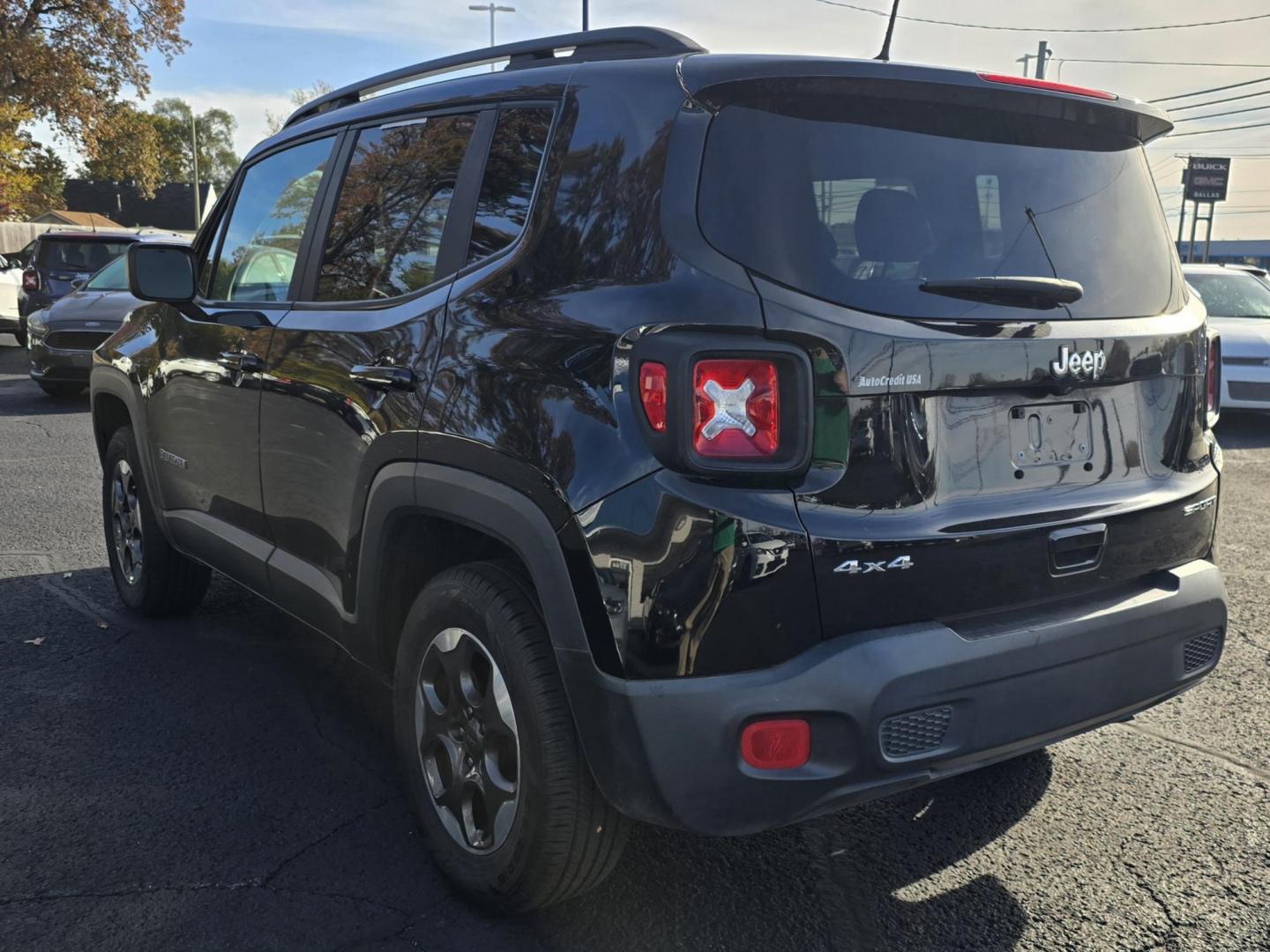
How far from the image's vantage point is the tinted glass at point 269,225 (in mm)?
3639

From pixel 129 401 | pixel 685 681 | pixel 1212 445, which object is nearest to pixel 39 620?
pixel 129 401

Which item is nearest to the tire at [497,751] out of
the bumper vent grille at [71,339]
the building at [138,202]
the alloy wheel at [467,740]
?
the alloy wheel at [467,740]

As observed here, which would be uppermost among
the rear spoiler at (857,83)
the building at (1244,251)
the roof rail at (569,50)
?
the roof rail at (569,50)

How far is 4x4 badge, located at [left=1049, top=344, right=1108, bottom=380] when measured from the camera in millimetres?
2496

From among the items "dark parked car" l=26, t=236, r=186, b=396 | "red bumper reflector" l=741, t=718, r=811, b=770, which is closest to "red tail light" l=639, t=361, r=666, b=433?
"red bumper reflector" l=741, t=718, r=811, b=770

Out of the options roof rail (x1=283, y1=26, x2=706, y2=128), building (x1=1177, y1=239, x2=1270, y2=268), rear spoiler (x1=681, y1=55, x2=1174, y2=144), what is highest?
roof rail (x1=283, y1=26, x2=706, y2=128)

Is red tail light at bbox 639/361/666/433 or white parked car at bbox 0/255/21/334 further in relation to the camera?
white parked car at bbox 0/255/21/334

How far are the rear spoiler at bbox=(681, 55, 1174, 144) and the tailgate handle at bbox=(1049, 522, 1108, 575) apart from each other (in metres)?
0.94

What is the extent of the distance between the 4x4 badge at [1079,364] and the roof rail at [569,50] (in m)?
1.02

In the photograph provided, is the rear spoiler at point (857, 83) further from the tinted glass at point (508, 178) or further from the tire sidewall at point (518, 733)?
the tire sidewall at point (518, 733)

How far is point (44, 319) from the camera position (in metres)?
11.4

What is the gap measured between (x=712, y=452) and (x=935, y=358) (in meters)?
0.52

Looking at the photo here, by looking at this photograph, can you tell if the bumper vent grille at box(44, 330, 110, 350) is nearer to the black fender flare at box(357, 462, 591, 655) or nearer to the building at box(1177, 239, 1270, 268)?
the black fender flare at box(357, 462, 591, 655)

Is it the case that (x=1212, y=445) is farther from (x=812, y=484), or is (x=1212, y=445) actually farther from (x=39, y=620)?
(x=39, y=620)
